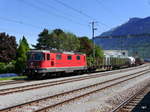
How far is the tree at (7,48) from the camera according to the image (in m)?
61.0

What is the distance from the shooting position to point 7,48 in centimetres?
6372

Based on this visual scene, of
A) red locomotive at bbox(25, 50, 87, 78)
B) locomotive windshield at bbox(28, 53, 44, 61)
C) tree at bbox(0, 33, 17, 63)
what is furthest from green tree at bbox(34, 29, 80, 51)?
locomotive windshield at bbox(28, 53, 44, 61)

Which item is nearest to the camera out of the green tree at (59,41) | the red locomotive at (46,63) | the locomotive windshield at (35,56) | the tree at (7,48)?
the red locomotive at (46,63)

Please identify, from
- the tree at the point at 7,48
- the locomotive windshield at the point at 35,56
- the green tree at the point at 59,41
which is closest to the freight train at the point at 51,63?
the locomotive windshield at the point at 35,56

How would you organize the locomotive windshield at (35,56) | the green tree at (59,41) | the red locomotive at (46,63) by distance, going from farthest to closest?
the green tree at (59,41), the locomotive windshield at (35,56), the red locomotive at (46,63)

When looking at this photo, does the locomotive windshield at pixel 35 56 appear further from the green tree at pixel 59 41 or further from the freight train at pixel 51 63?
the green tree at pixel 59 41

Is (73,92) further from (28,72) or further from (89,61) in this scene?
(89,61)

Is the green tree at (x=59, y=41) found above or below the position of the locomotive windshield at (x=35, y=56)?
above

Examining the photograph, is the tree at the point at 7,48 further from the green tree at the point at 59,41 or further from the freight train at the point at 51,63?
the freight train at the point at 51,63

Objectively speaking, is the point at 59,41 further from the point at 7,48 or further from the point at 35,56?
the point at 35,56

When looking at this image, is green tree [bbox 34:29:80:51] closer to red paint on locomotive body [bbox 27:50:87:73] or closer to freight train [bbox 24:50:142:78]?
freight train [bbox 24:50:142:78]

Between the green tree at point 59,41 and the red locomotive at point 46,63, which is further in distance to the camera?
the green tree at point 59,41

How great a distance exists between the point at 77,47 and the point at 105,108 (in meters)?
67.0

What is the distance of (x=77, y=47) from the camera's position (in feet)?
258
